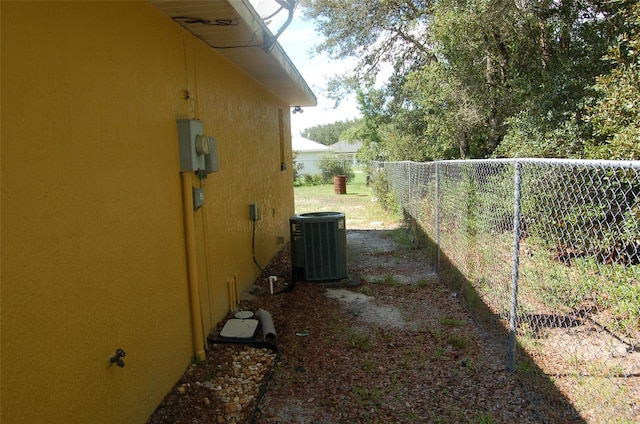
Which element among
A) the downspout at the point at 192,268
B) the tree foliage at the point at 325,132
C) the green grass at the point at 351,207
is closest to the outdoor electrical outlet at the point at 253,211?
the downspout at the point at 192,268

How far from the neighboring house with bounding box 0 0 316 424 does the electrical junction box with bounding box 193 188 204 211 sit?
0.02 meters

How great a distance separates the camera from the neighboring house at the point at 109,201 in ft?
5.95

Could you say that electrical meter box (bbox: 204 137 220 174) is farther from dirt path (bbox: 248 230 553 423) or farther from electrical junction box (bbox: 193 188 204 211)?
dirt path (bbox: 248 230 553 423)

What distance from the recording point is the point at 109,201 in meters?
2.51

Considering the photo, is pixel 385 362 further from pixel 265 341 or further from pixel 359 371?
pixel 265 341

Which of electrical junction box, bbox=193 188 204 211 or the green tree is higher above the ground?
the green tree

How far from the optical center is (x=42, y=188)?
6.34 feet

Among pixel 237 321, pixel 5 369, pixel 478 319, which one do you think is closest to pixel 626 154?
pixel 478 319

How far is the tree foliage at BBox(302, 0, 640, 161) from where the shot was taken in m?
5.82

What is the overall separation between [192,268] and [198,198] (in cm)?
62

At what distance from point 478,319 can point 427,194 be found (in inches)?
139

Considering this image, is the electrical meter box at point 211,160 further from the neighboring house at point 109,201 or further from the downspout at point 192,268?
the downspout at point 192,268

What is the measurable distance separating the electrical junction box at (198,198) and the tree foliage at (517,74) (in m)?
4.91

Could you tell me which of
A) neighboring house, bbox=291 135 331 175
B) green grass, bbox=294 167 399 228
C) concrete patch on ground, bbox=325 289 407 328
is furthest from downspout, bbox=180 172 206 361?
neighboring house, bbox=291 135 331 175
